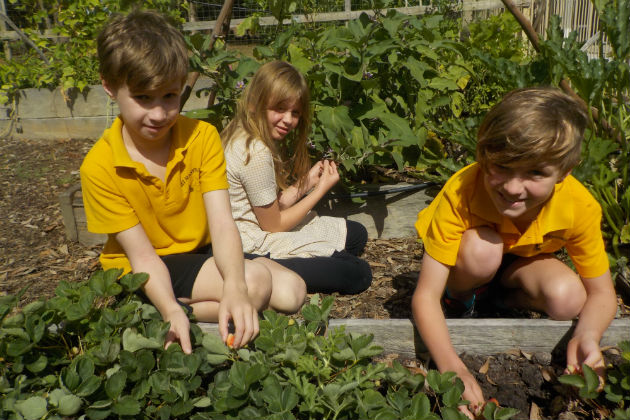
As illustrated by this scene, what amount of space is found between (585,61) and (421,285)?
50.1 inches

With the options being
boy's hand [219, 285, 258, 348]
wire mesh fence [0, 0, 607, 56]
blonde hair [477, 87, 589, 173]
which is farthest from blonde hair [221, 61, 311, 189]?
wire mesh fence [0, 0, 607, 56]

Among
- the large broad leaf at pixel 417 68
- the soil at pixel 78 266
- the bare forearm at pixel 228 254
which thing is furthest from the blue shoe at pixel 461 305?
the large broad leaf at pixel 417 68

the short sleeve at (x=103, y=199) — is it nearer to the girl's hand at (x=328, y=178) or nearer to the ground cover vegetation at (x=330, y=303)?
the ground cover vegetation at (x=330, y=303)

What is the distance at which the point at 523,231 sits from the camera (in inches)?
72.5

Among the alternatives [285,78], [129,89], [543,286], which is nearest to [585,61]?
[543,286]

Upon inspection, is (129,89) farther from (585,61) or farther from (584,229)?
(585,61)

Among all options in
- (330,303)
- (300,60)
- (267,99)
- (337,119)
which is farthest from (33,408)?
(300,60)

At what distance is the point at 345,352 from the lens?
1.40 meters

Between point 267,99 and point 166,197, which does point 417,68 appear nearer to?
point 267,99

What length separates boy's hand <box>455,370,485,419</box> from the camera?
4.58 ft

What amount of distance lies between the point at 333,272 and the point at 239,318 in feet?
2.95

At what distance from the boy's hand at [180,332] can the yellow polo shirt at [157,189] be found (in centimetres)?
45

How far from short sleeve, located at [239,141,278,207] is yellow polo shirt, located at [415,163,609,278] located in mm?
839

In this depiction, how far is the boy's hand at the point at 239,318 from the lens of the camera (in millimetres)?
1590
